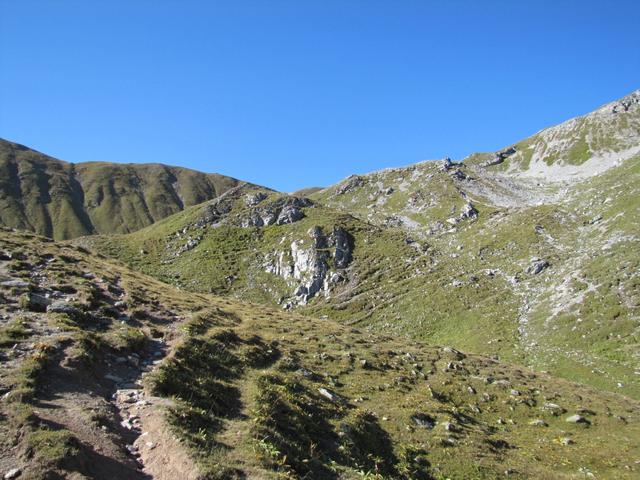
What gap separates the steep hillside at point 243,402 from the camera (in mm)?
12664

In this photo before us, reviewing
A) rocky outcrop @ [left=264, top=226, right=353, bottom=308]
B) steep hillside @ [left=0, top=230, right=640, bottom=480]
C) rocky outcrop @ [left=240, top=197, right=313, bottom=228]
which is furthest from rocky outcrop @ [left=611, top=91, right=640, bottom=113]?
steep hillside @ [left=0, top=230, right=640, bottom=480]

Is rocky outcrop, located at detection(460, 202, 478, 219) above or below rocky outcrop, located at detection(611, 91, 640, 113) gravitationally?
below

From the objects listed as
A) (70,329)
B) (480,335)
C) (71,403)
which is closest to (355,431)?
(71,403)

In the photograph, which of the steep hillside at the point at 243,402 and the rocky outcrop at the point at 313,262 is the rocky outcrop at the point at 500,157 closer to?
the rocky outcrop at the point at 313,262

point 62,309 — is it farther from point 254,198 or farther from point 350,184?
→ point 350,184

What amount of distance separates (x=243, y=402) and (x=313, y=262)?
217 feet

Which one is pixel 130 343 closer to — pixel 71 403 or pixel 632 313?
pixel 71 403

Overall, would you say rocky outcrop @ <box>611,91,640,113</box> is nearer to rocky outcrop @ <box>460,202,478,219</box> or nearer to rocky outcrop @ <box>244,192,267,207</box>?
rocky outcrop @ <box>460,202,478,219</box>

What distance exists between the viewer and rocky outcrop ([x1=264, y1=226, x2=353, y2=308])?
3142 inches

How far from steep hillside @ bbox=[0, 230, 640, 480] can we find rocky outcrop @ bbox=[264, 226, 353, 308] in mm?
44265

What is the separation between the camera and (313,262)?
84.4 metres

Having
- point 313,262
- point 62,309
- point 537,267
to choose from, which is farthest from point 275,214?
point 62,309

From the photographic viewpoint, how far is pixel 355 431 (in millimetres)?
18766

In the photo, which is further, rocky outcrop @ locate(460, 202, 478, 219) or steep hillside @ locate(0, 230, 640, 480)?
rocky outcrop @ locate(460, 202, 478, 219)
